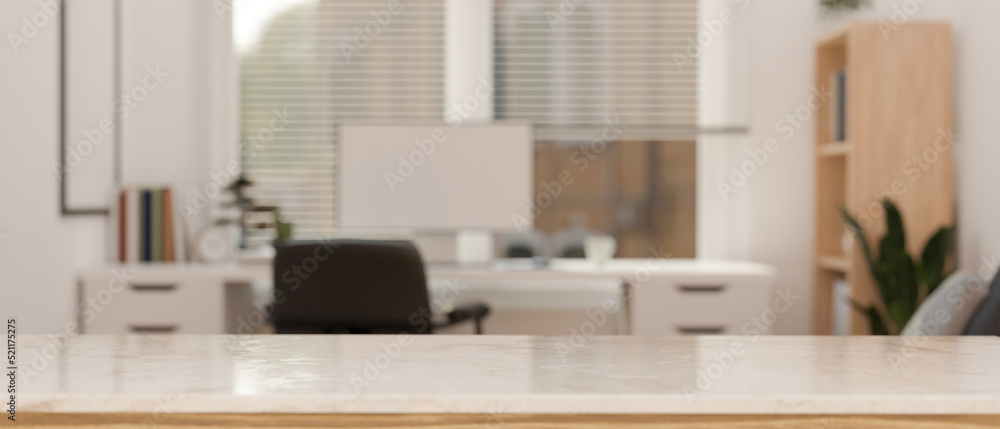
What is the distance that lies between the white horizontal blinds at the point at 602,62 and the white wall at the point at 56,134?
1.31m

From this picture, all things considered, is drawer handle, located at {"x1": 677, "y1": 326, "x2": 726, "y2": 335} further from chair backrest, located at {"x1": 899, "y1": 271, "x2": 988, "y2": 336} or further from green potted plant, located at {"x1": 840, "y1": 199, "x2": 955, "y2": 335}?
chair backrest, located at {"x1": 899, "y1": 271, "x2": 988, "y2": 336}

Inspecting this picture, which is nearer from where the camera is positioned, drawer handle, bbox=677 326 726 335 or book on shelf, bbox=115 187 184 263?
drawer handle, bbox=677 326 726 335

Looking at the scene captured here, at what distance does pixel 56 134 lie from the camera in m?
3.13

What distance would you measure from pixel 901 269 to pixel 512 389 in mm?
2604

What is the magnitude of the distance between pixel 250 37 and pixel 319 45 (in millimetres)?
308

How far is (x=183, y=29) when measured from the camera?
3.94 m

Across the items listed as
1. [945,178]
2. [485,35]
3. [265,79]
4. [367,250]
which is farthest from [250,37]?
[945,178]

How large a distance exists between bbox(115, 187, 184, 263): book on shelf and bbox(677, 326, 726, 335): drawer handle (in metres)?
2.03

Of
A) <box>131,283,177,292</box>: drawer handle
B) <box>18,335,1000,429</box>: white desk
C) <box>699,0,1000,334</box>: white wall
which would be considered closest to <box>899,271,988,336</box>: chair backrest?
<box>18,335,1000,429</box>: white desk

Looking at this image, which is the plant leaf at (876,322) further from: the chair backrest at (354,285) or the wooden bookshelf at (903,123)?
the chair backrest at (354,285)

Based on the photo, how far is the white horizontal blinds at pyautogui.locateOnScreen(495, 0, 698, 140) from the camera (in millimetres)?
3979

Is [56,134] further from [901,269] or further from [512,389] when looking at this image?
[901,269]

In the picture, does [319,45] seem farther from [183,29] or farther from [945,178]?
[945,178]

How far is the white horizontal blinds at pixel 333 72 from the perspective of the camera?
3.99m
